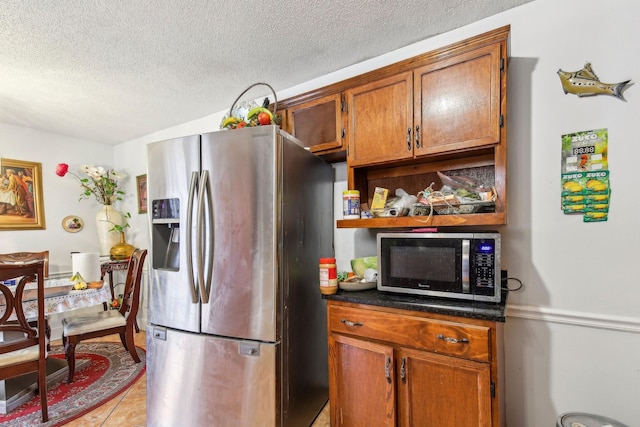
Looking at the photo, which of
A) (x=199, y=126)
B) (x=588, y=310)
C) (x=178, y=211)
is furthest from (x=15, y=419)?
(x=588, y=310)

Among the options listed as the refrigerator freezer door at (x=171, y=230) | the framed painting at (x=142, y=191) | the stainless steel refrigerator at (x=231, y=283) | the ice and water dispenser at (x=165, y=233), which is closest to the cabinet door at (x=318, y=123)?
the stainless steel refrigerator at (x=231, y=283)

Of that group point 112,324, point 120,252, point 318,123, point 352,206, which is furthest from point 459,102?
point 120,252

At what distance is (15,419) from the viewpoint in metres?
1.85

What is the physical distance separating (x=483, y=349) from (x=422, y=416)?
1.49 feet

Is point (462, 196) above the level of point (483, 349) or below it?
above

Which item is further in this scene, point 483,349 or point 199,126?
point 199,126

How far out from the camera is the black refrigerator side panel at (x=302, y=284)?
5.07 ft

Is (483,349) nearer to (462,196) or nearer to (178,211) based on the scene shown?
(462,196)

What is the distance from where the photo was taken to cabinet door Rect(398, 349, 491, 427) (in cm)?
118

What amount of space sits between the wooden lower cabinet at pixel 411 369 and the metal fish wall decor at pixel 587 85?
1.22 m

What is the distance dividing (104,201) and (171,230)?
2.55 m

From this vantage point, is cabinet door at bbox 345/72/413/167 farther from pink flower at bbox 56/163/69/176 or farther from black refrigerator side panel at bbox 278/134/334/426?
pink flower at bbox 56/163/69/176

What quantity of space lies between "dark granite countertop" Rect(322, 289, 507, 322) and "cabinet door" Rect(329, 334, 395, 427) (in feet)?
0.72

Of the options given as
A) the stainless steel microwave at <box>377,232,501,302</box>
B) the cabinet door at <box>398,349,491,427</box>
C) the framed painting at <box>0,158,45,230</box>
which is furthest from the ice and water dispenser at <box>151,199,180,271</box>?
the framed painting at <box>0,158,45,230</box>
